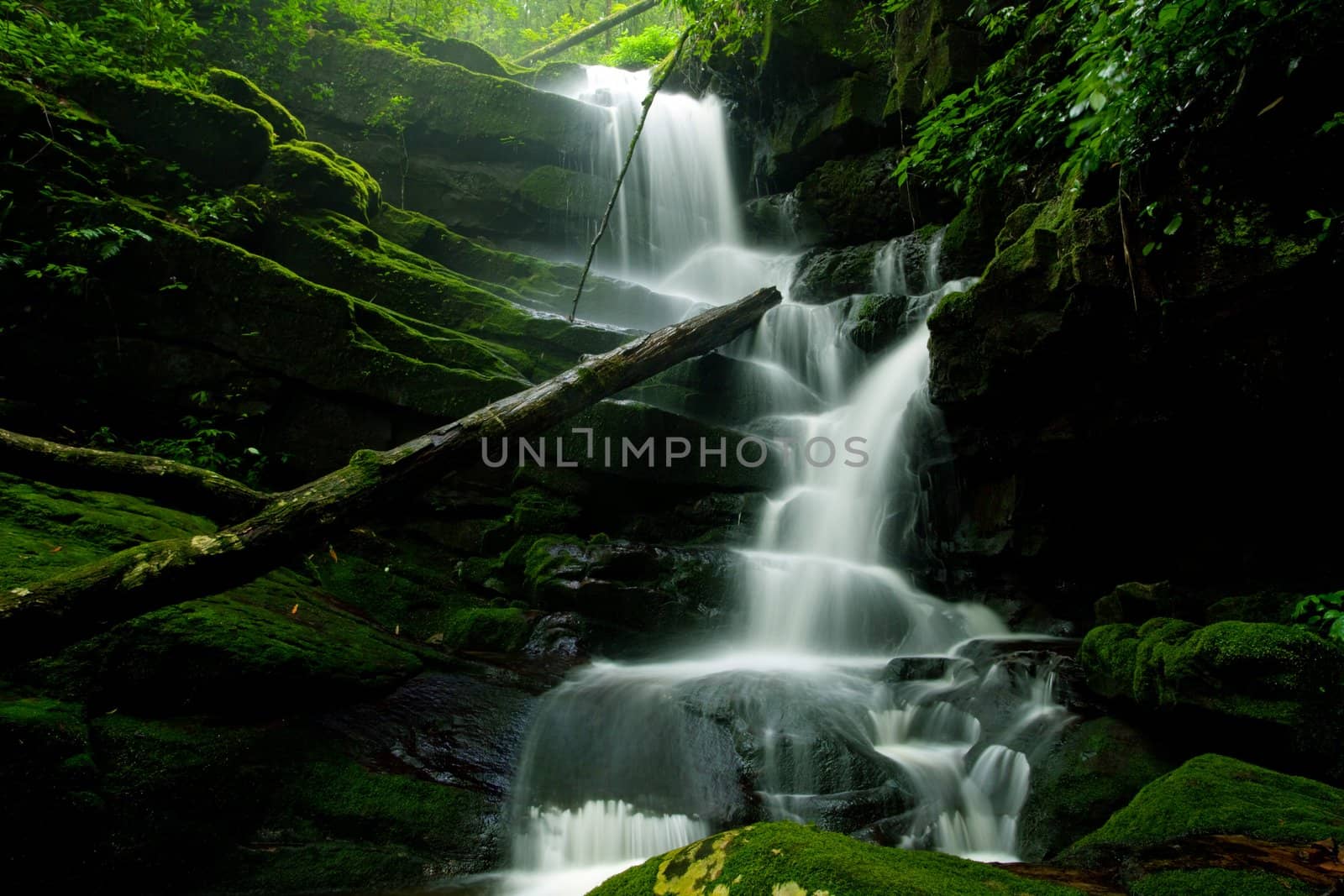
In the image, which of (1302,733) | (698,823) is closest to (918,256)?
(1302,733)

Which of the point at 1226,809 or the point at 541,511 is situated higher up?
the point at 541,511

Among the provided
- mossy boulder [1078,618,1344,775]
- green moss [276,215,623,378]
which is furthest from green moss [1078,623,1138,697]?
green moss [276,215,623,378]

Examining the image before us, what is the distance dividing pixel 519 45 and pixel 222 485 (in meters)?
30.2

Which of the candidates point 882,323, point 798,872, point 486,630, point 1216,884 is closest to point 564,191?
point 882,323

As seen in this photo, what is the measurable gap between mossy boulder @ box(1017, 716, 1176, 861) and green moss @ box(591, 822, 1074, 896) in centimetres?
197

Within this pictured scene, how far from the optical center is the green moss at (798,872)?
1.48 meters

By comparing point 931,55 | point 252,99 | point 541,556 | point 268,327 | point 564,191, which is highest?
point 564,191

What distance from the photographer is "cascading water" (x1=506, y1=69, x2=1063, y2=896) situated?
3537 mm

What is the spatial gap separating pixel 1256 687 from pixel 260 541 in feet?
17.6

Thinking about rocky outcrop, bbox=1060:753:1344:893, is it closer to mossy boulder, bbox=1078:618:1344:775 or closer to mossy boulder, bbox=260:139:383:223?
mossy boulder, bbox=1078:618:1344:775

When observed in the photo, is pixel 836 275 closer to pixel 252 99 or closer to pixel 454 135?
pixel 454 135

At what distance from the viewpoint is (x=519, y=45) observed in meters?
27.5

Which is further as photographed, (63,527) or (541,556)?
(541,556)

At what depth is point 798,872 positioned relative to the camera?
151 cm
